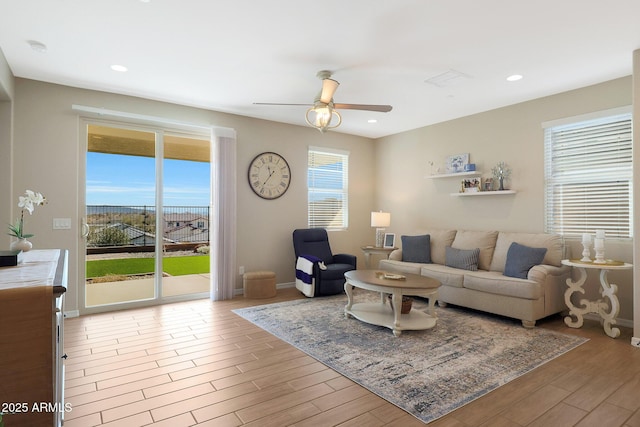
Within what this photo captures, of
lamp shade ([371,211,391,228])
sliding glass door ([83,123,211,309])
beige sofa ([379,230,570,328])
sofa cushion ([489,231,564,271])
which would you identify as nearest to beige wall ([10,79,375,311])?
sliding glass door ([83,123,211,309])

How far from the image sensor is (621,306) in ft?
12.4

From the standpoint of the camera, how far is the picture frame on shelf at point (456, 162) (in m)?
5.27

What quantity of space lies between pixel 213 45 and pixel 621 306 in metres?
4.97

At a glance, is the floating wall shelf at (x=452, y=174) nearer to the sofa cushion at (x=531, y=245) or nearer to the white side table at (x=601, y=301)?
the sofa cushion at (x=531, y=245)

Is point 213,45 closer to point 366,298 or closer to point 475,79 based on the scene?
point 475,79

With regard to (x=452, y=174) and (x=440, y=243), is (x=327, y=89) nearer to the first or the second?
(x=452, y=174)

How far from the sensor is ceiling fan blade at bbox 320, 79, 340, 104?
11.0 ft

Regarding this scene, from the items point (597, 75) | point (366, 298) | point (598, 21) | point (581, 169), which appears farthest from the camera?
point (366, 298)

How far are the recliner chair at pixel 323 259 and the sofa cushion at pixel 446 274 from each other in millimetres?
1152

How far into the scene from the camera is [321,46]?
3.10 meters

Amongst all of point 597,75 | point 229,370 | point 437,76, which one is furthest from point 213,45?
point 597,75

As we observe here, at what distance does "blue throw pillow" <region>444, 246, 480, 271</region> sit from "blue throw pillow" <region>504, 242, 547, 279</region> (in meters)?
0.44

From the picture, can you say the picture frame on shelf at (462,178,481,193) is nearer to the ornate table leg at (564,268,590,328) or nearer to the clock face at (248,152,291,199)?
the ornate table leg at (564,268,590,328)

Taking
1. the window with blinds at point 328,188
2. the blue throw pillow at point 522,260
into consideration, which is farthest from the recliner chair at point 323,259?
the blue throw pillow at point 522,260
